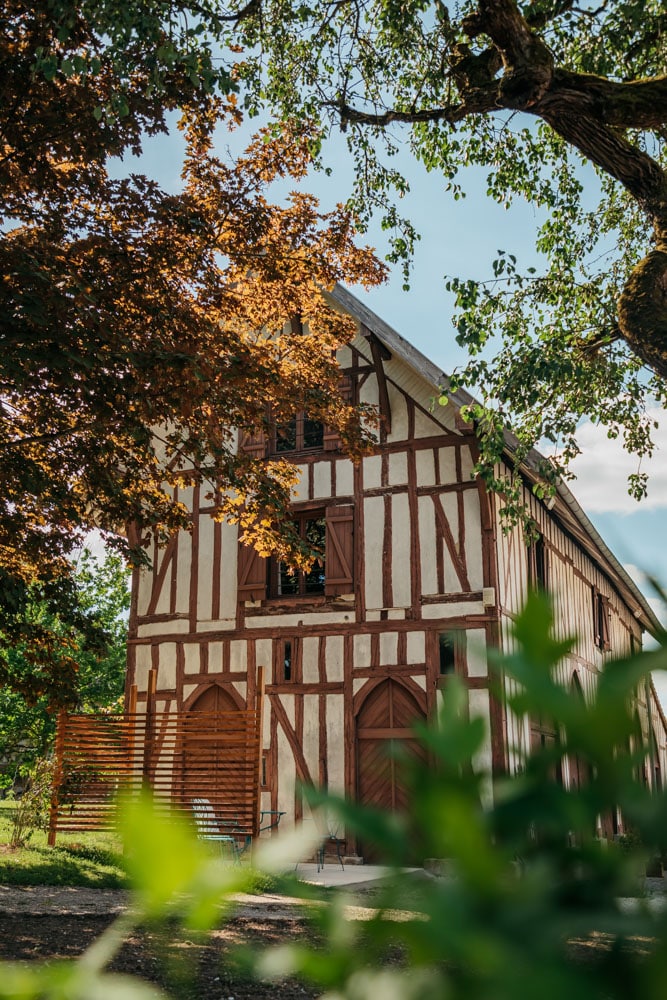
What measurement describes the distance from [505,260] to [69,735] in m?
9.04

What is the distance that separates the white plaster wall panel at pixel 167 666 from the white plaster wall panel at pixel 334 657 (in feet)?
9.74

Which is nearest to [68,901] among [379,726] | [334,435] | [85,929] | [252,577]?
[85,929]

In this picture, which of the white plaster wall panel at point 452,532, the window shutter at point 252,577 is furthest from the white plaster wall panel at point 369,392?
the window shutter at point 252,577

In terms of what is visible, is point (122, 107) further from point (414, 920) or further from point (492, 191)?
point (414, 920)

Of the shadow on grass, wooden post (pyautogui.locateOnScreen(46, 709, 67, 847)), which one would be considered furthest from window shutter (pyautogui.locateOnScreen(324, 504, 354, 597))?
the shadow on grass

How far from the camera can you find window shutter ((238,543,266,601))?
15.9 m

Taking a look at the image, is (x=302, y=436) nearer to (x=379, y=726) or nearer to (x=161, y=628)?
(x=161, y=628)

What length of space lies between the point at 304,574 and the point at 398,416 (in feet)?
10.0

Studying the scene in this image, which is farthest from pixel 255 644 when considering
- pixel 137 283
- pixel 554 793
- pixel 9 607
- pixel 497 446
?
pixel 554 793

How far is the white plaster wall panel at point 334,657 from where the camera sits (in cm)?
1507

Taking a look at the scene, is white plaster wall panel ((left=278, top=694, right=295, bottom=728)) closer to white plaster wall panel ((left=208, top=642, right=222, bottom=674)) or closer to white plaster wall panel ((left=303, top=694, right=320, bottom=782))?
white plaster wall panel ((left=303, top=694, right=320, bottom=782))

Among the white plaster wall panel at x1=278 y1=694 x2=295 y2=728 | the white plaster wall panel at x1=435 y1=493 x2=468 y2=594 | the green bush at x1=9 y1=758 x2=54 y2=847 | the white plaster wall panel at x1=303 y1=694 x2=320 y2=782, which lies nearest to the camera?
the green bush at x1=9 y1=758 x2=54 y2=847

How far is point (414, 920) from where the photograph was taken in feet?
1.10

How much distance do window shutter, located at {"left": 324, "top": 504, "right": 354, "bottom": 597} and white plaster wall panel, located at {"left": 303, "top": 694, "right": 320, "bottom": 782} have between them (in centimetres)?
172
